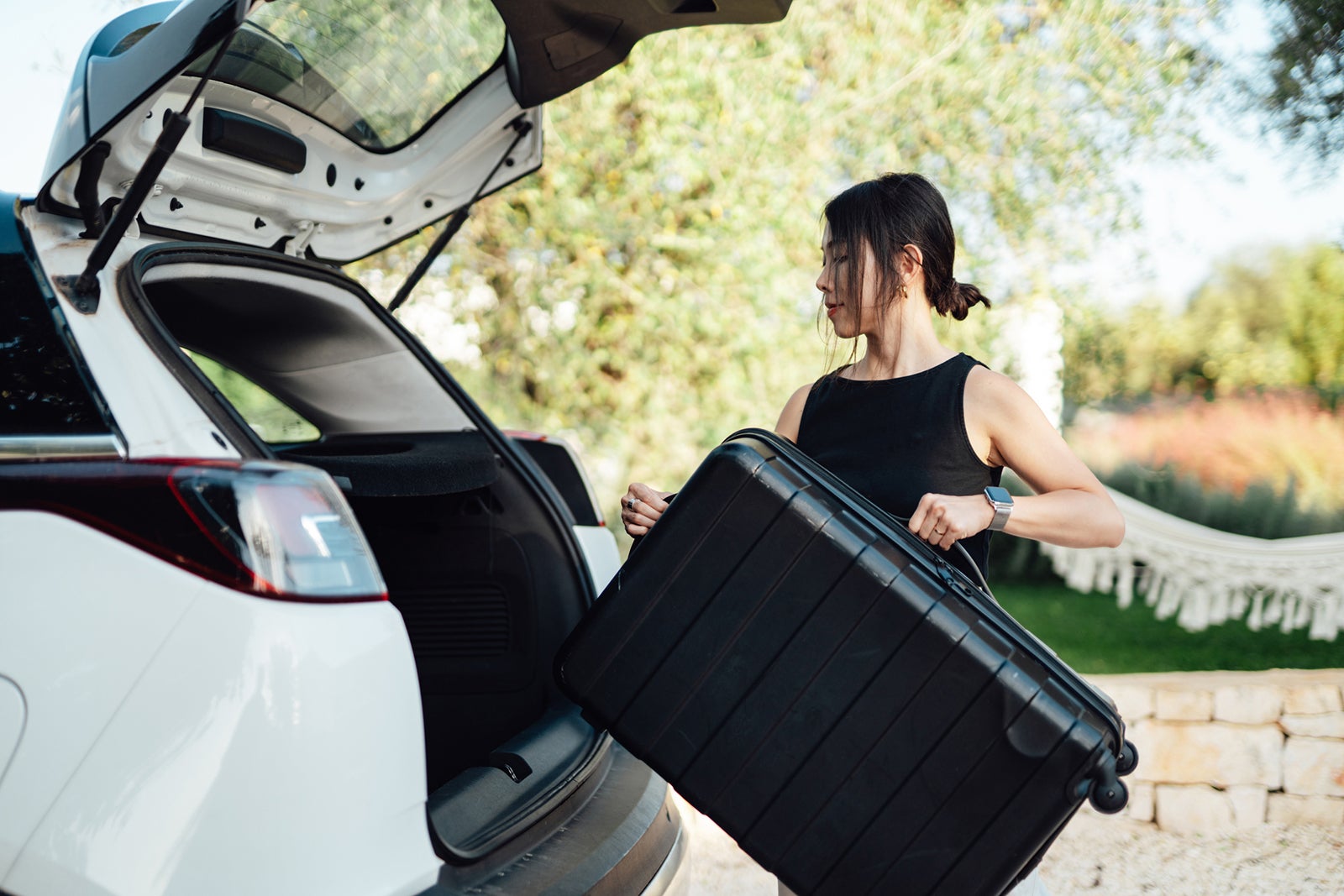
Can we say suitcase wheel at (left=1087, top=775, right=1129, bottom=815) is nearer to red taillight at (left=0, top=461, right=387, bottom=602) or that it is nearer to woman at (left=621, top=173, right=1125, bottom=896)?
woman at (left=621, top=173, right=1125, bottom=896)

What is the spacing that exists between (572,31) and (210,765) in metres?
1.74

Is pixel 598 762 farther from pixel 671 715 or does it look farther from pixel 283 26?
pixel 283 26

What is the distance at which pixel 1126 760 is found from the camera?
1.47m

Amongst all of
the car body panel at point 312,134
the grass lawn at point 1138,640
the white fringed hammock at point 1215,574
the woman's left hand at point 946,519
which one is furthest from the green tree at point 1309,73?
the woman's left hand at point 946,519

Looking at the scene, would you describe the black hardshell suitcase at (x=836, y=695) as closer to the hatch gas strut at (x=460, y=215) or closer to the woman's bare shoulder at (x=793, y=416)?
the woman's bare shoulder at (x=793, y=416)

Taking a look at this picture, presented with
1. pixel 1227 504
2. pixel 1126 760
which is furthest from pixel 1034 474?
pixel 1227 504

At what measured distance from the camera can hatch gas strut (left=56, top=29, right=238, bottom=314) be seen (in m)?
1.60

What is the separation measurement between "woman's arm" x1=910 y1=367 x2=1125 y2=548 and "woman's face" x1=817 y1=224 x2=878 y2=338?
21cm

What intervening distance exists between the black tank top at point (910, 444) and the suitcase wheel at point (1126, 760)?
0.35m

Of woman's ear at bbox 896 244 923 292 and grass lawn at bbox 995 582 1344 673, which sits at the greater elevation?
woman's ear at bbox 896 244 923 292

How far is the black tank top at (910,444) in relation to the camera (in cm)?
174

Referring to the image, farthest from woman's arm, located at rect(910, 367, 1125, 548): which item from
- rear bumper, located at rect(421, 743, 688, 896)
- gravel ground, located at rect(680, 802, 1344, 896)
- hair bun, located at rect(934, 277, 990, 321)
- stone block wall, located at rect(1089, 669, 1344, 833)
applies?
stone block wall, located at rect(1089, 669, 1344, 833)

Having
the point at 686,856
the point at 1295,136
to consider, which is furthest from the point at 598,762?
the point at 1295,136

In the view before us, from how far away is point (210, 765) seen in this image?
1315 millimetres
